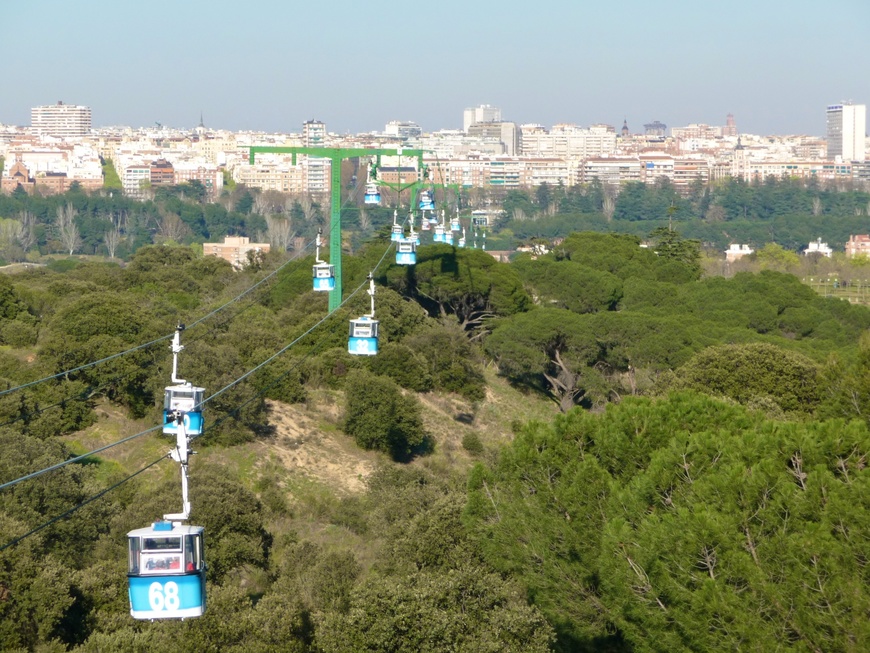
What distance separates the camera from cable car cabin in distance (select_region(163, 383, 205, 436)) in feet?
38.1

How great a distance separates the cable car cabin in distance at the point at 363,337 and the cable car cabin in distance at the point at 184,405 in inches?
285

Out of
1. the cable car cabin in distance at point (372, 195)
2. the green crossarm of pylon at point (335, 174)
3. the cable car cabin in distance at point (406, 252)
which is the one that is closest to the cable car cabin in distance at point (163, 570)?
the cable car cabin in distance at point (406, 252)

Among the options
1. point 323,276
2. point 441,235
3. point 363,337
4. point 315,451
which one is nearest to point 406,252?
point 315,451

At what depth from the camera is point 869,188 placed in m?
192

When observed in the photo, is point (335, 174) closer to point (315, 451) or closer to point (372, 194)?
point (372, 194)

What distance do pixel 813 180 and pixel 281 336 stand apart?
158032 mm

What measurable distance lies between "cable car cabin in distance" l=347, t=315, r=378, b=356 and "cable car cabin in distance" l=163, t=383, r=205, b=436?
285 inches

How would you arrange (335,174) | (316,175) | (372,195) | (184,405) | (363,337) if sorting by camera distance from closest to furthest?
(184,405) < (363,337) < (372,195) < (335,174) < (316,175)

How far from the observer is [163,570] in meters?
10.8

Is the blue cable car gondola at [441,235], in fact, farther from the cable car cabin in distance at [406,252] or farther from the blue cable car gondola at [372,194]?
the cable car cabin in distance at [406,252]

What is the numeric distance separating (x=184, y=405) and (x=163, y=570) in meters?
1.47

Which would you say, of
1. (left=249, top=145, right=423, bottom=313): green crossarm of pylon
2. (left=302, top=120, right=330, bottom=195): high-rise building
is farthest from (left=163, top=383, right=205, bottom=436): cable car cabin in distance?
(left=302, top=120, right=330, bottom=195): high-rise building

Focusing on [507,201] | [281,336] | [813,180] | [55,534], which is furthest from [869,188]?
[55,534]

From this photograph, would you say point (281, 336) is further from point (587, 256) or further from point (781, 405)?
point (587, 256)
